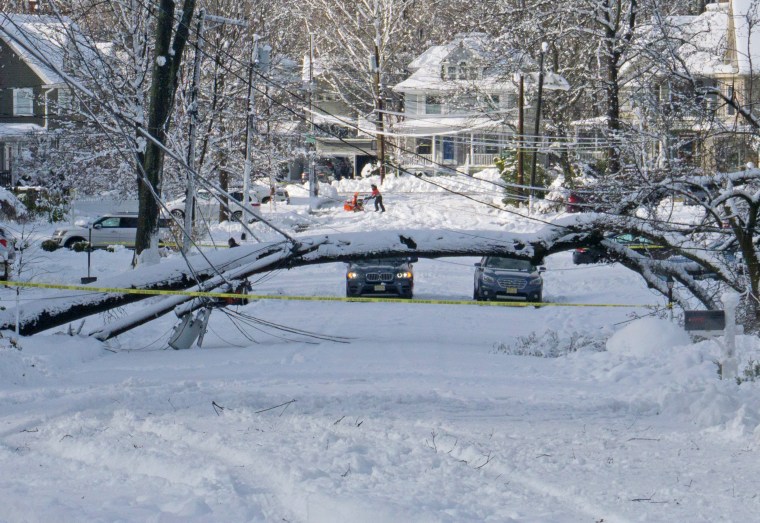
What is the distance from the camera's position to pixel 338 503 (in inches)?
255

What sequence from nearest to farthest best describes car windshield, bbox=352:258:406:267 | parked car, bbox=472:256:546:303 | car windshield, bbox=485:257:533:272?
parked car, bbox=472:256:546:303
car windshield, bbox=352:258:406:267
car windshield, bbox=485:257:533:272

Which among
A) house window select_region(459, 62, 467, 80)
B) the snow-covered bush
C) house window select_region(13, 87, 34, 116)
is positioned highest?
house window select_region(459, 62, 467, 80)

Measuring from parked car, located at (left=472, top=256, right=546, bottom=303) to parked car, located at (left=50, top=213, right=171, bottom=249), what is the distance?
1589 cm

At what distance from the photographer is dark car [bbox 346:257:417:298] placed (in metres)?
23.9

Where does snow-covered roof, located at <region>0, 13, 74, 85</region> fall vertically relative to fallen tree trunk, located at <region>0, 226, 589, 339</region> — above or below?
above

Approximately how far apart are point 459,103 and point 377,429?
48.1 meters

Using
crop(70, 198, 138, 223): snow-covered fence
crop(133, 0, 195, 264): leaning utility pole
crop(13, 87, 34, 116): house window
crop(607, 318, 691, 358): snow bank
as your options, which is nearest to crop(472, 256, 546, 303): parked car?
crop(133, 0, 195, 264): leaning utility pole

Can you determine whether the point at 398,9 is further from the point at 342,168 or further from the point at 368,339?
the point at 368,339

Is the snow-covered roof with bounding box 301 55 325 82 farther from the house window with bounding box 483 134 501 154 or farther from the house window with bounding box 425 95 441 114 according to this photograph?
the house window with bounding box 483 134 501 154

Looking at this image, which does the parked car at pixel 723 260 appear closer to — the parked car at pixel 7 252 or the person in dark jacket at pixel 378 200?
the parked car at pixel 7 252

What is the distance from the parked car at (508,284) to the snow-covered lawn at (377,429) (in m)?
6.69

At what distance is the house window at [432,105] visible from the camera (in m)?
65.8

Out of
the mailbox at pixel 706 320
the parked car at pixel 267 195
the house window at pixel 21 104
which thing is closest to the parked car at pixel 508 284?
the mailbox at pixel 706 320

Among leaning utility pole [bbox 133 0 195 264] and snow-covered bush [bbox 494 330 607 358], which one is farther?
leaning utility pole [bbox 133 0 195 264]
